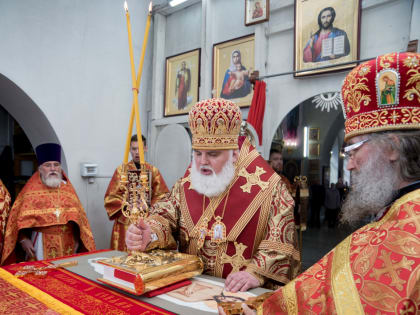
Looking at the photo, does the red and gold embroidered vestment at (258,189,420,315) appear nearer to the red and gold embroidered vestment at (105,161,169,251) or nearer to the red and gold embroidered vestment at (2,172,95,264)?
the red and gold embroidered vestment at (2,172,95,264)

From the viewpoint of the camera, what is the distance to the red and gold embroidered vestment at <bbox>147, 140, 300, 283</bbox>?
6.29 ft

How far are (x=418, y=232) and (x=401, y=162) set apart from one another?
330mm

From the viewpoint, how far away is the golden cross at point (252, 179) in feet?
7.31

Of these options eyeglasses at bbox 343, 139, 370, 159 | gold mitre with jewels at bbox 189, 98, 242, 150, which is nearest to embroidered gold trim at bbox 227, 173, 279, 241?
gold mitre with jewels at bbox 189, 98, 242, 150

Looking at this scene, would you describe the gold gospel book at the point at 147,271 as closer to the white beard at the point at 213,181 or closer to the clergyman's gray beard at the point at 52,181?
the white beard at the point at 213,181

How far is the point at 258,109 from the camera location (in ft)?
15.9

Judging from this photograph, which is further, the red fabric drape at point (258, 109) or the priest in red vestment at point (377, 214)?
the red fabric drape at point (258, 109)

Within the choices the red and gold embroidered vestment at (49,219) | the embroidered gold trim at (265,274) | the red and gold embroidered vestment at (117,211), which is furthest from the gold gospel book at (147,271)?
the red and gold embroidered vestment at (117,211)

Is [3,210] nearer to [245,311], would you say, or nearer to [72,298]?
[72,298]

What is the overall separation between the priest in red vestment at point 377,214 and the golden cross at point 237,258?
847 mm

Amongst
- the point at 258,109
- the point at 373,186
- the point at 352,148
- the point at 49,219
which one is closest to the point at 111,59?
the point at 258,109

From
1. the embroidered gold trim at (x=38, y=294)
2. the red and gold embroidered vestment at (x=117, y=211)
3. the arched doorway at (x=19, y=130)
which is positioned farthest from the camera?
the arched doorway at (x=19, y=130)

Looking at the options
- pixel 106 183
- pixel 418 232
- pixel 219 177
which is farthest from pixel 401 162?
pixel 106 183

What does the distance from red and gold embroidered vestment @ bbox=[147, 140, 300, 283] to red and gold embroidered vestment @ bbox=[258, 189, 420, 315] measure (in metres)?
0.80
